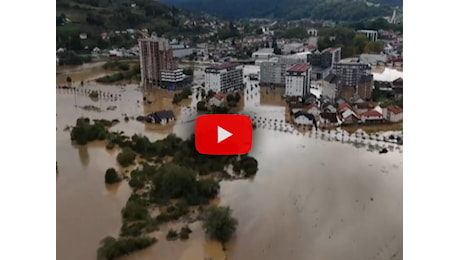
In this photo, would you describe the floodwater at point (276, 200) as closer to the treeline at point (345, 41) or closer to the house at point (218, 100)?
the house at point (218, 100)

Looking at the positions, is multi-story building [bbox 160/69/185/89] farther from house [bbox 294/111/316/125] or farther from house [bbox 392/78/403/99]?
house [bbox 392/78/403/99]

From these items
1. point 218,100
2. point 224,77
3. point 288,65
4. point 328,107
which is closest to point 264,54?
point 288,65

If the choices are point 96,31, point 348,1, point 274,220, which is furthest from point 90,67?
point 348,1

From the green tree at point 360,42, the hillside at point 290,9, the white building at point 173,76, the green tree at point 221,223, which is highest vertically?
the hillside at point 290,9

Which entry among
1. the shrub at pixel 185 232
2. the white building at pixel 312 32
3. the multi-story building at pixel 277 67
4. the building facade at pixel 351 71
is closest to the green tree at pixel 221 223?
the shrub at pixel 185 232

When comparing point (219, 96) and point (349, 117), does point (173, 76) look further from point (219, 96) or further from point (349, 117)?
point (349, 117)

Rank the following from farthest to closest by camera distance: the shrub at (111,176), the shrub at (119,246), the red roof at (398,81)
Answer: the shrub at (111,176)
the shrub at (119,246)
the red roof at (398,81)

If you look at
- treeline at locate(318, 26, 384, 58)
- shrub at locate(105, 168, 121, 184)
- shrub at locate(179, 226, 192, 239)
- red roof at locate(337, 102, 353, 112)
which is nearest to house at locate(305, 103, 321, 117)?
red roof at locate(337, 102, 353, 112)

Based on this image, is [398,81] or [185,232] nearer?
[398,81]
